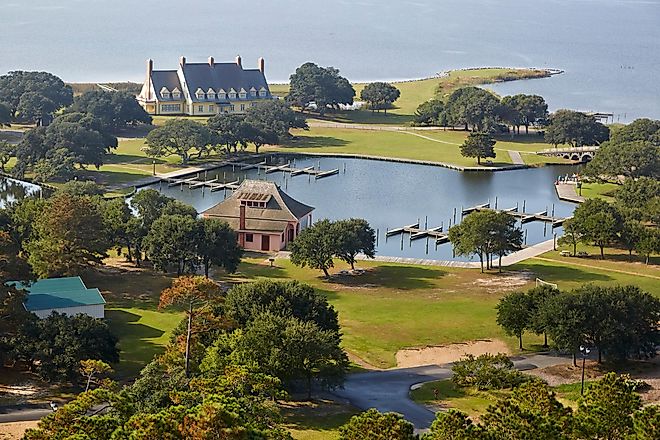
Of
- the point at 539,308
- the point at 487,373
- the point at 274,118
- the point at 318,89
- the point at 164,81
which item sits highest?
the point at 164,81

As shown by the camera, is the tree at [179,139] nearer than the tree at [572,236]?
No

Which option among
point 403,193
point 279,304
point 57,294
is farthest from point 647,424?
point 403,193

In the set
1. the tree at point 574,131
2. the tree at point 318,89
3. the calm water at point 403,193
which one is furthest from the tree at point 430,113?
the calm water at point 403,193

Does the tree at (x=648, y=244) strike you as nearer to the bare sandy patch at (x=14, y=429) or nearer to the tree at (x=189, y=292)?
the tree at (x=189, y=292)

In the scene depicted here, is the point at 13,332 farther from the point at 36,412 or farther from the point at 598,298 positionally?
the point at 598,298

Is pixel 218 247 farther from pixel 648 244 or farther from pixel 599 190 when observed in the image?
pixel 599 190

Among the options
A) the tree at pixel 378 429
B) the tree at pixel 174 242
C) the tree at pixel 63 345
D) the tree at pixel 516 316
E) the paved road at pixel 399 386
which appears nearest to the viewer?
the tree at pixel 378 429
